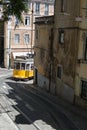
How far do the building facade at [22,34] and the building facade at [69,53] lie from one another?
2676 cm

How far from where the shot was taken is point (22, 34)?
67625mm

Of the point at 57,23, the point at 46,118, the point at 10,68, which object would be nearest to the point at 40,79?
the point at 57,23

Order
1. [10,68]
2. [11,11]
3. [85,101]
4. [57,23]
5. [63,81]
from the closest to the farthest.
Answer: [11,11], [85,101], [63,81], [57,23], [10,68]

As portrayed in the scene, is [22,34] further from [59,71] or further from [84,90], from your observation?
[84,90]

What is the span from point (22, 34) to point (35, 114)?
40754 millimetres

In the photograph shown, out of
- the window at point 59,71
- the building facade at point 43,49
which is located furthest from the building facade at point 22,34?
the window at point 59,71

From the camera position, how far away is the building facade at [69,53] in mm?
30297

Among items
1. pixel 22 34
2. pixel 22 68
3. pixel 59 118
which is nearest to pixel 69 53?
pixel 59 118

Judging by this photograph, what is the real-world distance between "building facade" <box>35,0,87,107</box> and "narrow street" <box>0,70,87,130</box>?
145 cm

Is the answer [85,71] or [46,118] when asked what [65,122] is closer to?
[46,118]

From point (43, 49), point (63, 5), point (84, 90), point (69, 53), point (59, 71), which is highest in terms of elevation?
point (63, 5)

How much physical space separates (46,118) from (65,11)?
39.8 feet

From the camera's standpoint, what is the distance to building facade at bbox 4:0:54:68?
219 ft

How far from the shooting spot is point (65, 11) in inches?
1391
